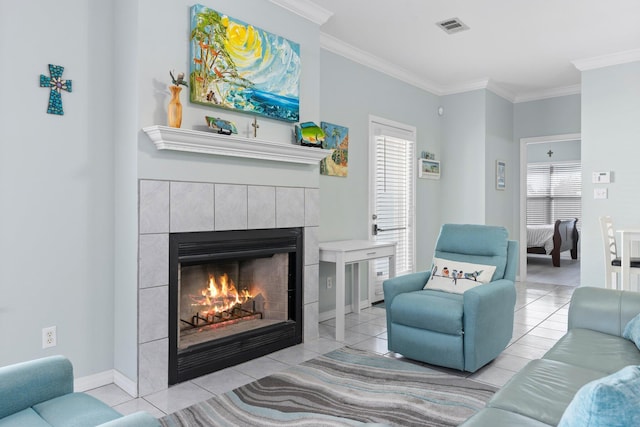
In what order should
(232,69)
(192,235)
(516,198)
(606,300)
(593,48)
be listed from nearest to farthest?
(606,300)
(192,235)
(232,69)
(593,48)
(516,198)

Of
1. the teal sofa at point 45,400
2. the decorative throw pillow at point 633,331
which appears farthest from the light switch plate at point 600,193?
the teal sofa at point 45,400

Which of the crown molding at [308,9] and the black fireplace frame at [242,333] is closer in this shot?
the black fireplace frame at [242,333]

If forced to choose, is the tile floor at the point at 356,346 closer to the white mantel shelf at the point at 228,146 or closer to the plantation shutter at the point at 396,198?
the plantation shutter at the point at 396,198

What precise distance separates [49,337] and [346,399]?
1.77 m

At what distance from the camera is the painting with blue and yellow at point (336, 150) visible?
14.0ft

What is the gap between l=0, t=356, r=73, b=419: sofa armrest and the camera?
1508mm

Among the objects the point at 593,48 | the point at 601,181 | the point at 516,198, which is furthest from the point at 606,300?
the point at 516,198

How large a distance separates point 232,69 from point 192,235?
117 cm

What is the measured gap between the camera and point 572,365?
1.91 metres

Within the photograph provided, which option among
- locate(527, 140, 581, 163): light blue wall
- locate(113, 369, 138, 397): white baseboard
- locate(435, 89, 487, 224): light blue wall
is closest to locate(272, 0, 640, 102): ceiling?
locate(435, 89, 487, 224): light blue wall

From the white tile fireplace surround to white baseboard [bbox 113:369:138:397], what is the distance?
38 millimetres

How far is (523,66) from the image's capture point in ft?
17.1

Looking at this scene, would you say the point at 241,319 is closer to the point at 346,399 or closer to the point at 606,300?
the point at 346,399

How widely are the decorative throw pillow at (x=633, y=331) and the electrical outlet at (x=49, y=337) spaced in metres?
3.10
